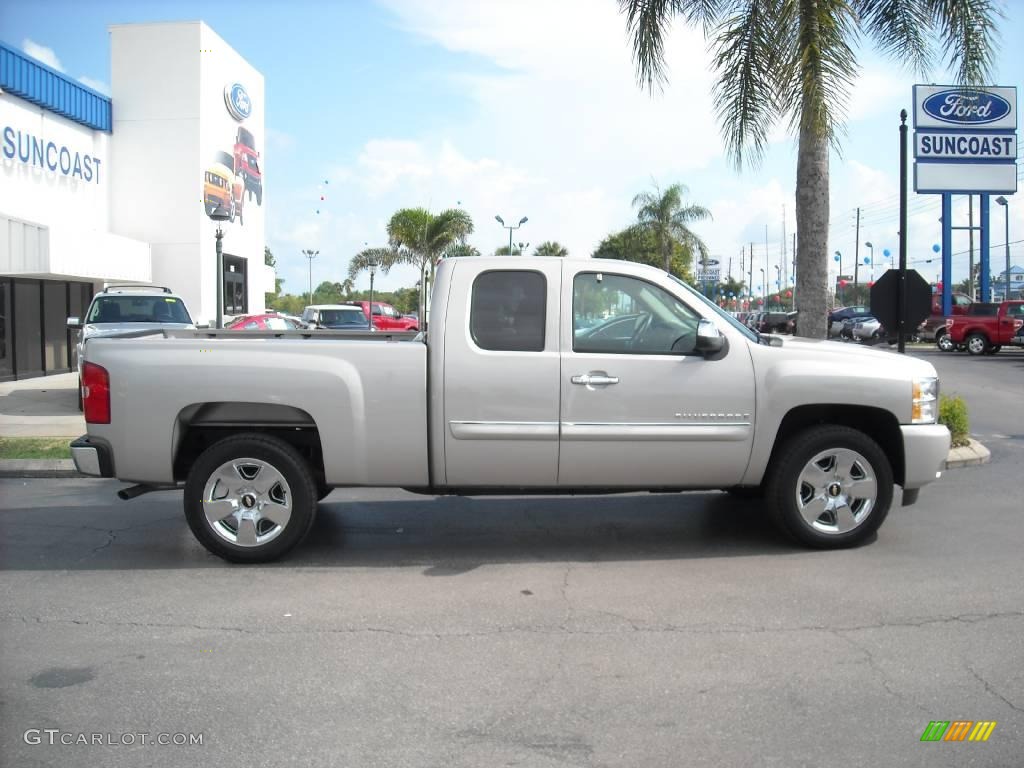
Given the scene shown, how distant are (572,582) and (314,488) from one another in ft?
5.81

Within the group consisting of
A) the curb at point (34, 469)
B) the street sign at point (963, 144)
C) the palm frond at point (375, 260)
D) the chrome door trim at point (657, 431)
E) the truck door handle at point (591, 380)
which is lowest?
the curb at point (34, 469)

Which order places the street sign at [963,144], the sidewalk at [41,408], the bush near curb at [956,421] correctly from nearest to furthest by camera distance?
the bush near curb at [956,421] < the sidewalk at [41,408] < the street sign at [963,144]

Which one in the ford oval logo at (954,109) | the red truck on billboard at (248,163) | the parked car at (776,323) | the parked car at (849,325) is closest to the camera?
the ford oval logo at (954,109)

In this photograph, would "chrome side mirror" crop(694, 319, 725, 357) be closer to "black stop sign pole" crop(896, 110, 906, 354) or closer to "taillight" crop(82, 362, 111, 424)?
"taillight" crop(82, 362, 111, 424)

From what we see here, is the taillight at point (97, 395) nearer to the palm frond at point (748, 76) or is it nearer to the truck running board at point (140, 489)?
the truck running board at point (140, 489)

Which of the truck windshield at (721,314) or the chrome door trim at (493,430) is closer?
the chrome door trim at (493,430)

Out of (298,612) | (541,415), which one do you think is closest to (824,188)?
(541,415)

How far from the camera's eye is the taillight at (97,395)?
6.13 meters

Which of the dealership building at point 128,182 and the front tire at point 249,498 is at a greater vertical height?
the dealership building at point 128,182

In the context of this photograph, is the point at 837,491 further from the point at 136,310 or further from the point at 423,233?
the point at 423,233

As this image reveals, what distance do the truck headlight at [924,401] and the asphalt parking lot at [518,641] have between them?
3.05 ft

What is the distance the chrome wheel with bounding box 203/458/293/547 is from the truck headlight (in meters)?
4.20

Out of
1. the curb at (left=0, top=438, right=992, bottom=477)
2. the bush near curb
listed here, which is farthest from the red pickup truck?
the curb at (left=0, top=438, right=992, bottom=477)

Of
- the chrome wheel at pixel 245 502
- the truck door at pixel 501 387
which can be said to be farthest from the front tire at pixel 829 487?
the chrome wheel at pixel 245 502
